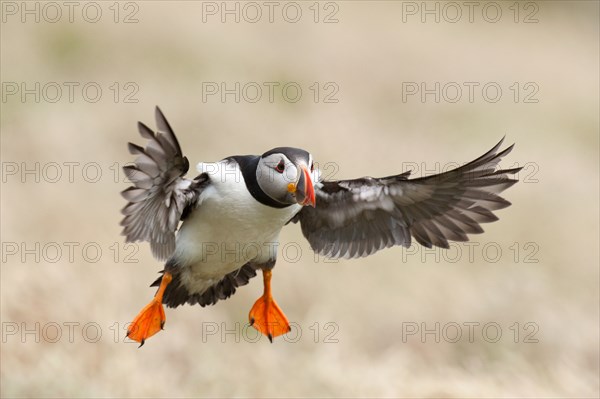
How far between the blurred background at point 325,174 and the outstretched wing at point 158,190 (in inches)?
89.2

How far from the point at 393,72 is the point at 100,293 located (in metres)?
11.5

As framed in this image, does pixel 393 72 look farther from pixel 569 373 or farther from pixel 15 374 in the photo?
pixel 15 374

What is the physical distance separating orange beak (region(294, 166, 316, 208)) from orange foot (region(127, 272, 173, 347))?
1.47 meters

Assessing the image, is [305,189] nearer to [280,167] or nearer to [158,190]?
[280,167]

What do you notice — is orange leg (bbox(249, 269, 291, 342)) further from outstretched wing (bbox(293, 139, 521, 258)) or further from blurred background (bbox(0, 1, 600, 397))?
blurred background (bbox(0, 1, 600, 397))

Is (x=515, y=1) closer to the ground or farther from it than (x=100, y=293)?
farther from it

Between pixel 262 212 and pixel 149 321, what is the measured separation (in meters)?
1.23

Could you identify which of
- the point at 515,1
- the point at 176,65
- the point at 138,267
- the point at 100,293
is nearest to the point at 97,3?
the point at 176,65

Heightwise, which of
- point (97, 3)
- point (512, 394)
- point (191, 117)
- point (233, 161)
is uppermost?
point (97, 3)

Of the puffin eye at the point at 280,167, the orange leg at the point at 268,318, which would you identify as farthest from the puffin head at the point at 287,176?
the orange leg at the point at 268,318

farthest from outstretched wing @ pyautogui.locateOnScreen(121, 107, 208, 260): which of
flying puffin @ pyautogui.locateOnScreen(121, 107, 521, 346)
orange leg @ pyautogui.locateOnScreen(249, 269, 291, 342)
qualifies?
orange leg @ pyautogui.locateOnScreen(249, 269, 291, 342)

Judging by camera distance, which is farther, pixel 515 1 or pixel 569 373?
pixel 515 1

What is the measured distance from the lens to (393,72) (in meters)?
21.6

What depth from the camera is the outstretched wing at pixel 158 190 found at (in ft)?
21.4
